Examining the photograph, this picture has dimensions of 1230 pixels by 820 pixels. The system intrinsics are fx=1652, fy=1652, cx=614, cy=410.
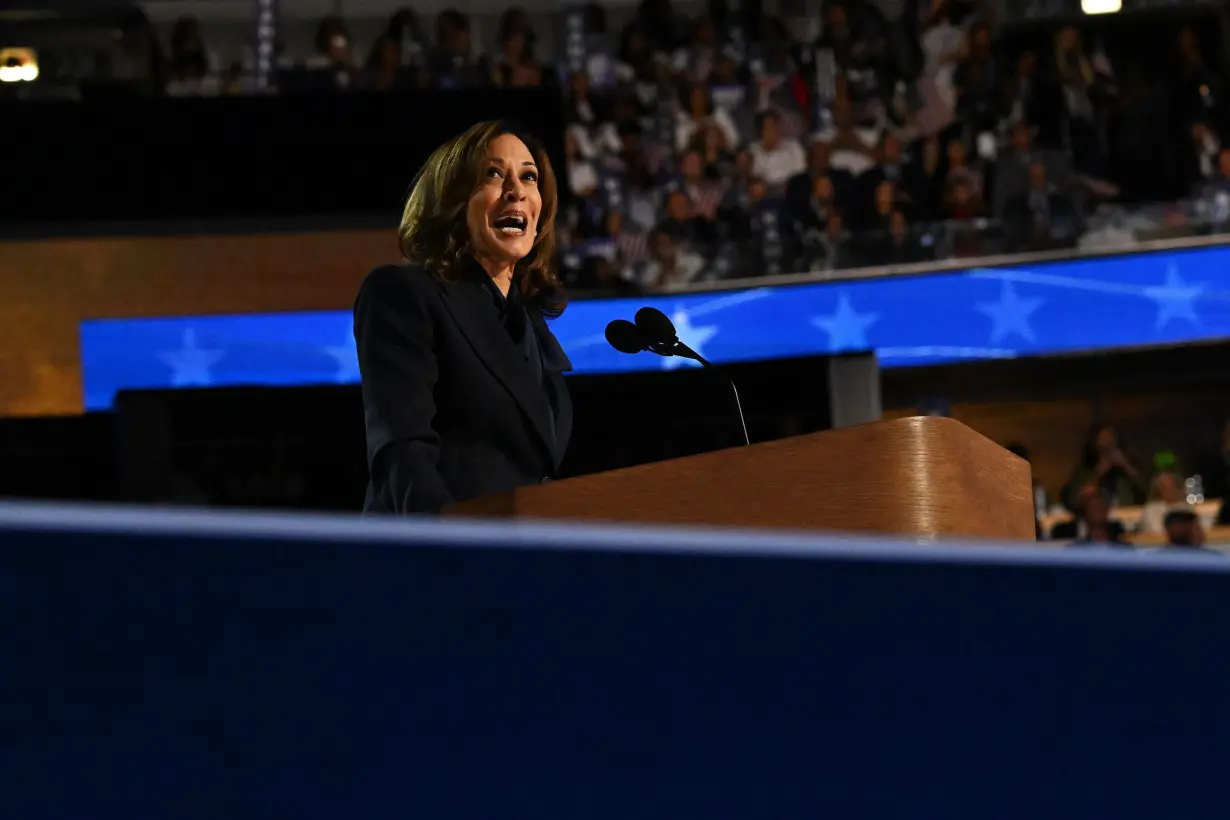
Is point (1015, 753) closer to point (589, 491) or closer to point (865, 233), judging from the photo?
point (589, 491)

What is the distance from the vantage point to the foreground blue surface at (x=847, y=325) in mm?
5746

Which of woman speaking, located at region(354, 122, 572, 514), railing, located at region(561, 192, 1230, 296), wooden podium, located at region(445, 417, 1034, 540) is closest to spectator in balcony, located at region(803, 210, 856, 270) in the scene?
railing, located at region(561, 192, 1230, 296)

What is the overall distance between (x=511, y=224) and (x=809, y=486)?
2.07ft

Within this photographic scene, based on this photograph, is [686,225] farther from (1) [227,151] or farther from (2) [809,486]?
(2) [809,486]

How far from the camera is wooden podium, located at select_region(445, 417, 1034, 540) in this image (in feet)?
4.33

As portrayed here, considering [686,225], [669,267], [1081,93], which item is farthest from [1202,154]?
[669,267]

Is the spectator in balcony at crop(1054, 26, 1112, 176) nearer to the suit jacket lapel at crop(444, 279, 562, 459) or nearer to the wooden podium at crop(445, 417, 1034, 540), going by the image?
the suit jacket lapel at crop(444, 279, 562, 459)

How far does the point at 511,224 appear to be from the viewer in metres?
1.83

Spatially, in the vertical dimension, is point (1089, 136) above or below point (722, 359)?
above


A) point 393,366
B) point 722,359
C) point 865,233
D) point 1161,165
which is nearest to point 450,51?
point 865,233

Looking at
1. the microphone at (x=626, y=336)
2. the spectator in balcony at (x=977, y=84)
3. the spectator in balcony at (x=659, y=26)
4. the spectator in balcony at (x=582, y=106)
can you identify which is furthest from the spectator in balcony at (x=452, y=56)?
the microphone at (x=626, y=336)

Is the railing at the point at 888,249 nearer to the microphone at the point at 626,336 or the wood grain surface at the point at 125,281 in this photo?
the wood grain surface at the point at 125,281

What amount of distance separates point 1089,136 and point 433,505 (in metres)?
6.02

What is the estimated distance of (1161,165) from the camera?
6.92 meters
